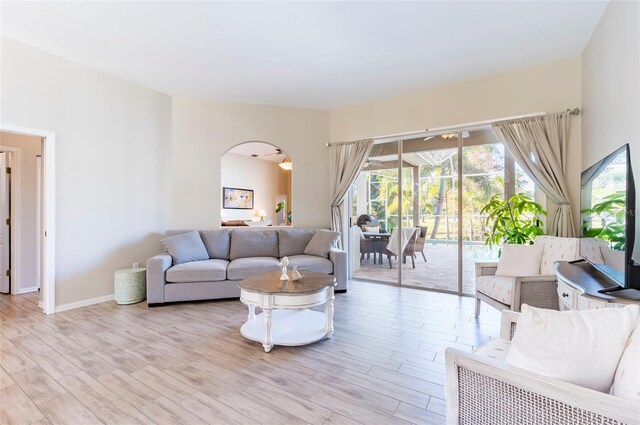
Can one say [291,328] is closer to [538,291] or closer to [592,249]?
[538,291]

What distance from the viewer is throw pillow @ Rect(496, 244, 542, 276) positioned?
10.2 ft

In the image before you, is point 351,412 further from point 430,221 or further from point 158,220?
point 158,220

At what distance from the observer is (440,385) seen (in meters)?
2.00

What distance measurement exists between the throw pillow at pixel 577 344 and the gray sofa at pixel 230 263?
10.9ft

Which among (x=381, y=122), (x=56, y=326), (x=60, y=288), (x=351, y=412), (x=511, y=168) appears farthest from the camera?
(x=381, y=122)

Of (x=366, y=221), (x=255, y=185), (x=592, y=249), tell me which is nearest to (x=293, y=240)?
(x=366, y=221)

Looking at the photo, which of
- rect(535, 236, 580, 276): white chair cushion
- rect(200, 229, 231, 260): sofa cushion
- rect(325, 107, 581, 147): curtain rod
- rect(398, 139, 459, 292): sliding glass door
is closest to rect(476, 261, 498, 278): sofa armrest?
rect(535, 236, 580, 276): white chair cushion

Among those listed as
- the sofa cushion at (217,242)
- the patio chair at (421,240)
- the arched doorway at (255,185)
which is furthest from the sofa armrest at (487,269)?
the arched doorway at (255,185)

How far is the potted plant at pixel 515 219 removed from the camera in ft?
11.9

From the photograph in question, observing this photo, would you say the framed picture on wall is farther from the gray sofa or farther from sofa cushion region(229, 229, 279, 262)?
sofa cushion region(229, 229, 279, 262)

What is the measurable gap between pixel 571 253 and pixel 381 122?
3146 mm

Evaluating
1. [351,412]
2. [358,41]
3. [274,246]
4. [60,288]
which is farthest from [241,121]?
[351,412]

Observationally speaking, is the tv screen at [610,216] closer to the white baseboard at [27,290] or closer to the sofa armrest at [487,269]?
the sofa armrest at [487,269]

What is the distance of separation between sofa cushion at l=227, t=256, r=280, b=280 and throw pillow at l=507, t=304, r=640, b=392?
133 inches
